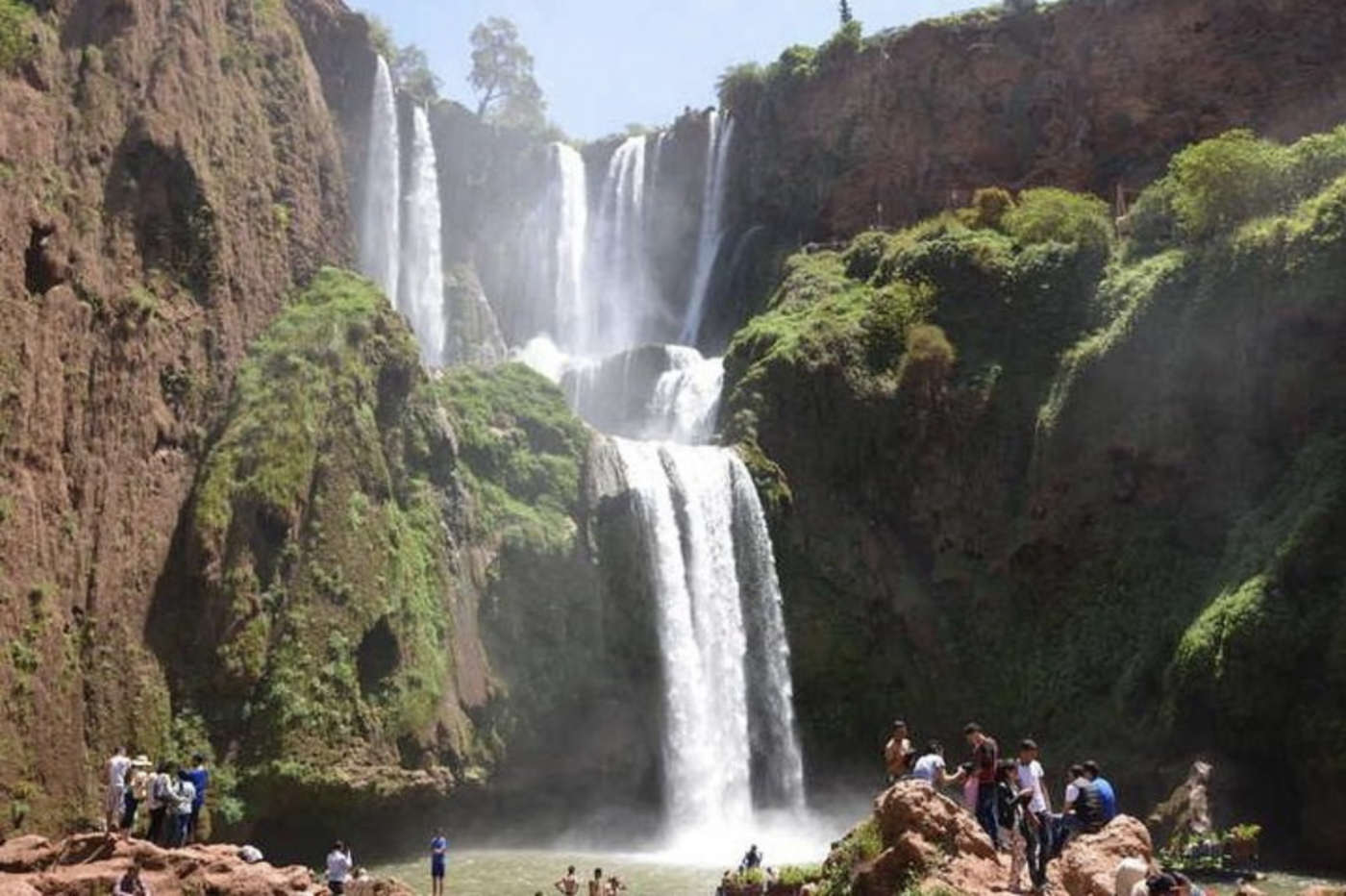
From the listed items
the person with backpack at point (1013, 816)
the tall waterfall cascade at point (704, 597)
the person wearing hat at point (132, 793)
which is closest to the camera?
the person with backpack at point (1013, 816)

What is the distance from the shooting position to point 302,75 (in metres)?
43.8

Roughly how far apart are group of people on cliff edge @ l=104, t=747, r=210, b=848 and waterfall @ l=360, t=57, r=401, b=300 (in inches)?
1372

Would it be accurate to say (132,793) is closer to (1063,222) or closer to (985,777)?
(985,777)

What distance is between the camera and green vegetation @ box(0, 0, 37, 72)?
3058cm

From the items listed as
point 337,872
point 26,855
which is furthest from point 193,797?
point 337,872

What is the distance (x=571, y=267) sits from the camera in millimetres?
64875

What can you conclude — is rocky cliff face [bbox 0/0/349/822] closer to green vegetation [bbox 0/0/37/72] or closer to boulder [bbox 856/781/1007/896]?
green vegetation [bbox 0/0/37/72]

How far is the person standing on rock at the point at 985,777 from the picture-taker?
51.8ft

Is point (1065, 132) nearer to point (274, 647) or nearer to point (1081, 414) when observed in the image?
point (1081, 414)

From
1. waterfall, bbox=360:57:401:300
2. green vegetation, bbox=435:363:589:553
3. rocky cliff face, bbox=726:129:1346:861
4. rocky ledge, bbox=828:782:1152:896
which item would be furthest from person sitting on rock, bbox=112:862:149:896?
waterfall, bbox=360:57:401:300

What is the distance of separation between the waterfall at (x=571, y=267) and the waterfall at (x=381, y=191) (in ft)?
34.7

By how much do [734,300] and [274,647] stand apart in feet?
107

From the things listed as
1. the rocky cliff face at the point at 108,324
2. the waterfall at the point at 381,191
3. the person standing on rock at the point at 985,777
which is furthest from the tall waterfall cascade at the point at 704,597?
the person standing on rock at the point at 985,777

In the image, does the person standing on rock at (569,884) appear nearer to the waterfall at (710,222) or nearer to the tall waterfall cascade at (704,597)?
the tall waterfall cascade at (704,597)
